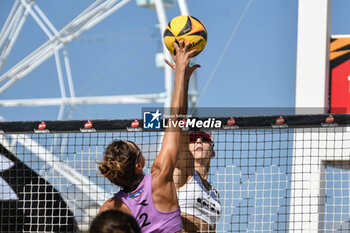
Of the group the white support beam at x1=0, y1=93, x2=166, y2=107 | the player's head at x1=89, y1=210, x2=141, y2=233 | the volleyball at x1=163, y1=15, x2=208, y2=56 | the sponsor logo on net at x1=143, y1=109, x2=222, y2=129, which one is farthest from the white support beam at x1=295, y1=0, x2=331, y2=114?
the white support beam at x1=0, y1=93, x2=166, y2=107

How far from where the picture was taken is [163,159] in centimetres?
398

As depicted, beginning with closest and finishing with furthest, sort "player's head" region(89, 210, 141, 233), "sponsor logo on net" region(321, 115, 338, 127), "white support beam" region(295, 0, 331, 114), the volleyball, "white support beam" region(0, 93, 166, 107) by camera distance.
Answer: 1. "player's head" region(89, 210, 141, 233)
2. the volleyball
3. "sponsor logo on net" region(321, 115, 338, 127)
4. "white support beam" region(295, 0, 331, 114)
5. "white support beam" region(0, 93, 166, 107)

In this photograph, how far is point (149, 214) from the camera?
4.02 metres

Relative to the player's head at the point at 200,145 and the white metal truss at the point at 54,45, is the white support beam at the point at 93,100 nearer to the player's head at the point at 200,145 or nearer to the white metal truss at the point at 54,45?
the white metal truss at the point at 54,45

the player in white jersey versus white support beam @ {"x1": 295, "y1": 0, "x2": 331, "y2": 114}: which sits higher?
white support beam @ {"x1": 295, "y1": 0, "x2": 331, "y2": 114}

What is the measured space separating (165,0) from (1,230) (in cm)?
1525

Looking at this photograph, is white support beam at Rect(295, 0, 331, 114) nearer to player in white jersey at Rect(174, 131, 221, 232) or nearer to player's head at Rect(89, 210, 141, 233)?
player in white jersey at Rect(174, 131, 221, 232)

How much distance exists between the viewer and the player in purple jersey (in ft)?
13.1

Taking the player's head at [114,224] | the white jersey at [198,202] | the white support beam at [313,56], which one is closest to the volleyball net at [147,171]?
the white jersey at [198,202]

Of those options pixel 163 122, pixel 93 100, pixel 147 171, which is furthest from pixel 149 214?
pixel 93 100

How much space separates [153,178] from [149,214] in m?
0.24

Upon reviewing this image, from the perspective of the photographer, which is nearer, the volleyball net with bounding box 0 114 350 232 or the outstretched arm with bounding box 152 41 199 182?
the outstretched arm with bounding box 152 41 199 182

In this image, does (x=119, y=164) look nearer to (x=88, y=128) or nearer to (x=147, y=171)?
(x=88, y=128)

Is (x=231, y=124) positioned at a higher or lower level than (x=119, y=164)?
higher
